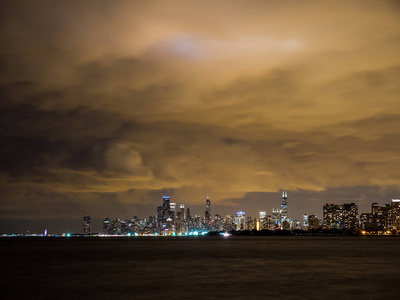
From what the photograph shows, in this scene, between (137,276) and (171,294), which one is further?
(137,276)

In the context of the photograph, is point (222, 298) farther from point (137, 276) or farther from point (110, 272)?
point (110, 272)

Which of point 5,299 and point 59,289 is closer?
point 5,299

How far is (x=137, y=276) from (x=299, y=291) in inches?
986

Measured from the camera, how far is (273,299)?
48875 mm

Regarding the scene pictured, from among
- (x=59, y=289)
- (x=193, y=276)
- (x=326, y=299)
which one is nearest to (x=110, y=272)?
(x=193, y=276)

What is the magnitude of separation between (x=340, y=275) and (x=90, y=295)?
37254 millimetres

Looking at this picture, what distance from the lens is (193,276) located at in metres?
70.9

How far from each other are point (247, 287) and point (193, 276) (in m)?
15.2

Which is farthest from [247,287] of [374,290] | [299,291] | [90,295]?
[90,295]

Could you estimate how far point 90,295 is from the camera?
166 ft

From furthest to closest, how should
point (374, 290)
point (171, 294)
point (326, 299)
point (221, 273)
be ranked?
1. point (221, 273)
2. point (374, 290)
3. point (171, 294)
4. point (326, 299)

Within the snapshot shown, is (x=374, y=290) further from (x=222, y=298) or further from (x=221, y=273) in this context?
(x=221, y=273)

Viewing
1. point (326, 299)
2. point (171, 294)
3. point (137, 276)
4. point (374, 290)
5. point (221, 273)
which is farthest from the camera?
point (221, 273)

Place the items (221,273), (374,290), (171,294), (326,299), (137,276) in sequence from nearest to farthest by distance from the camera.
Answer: (326,299)
(171,294)
(374,290)
(137,276)
(221,273)
